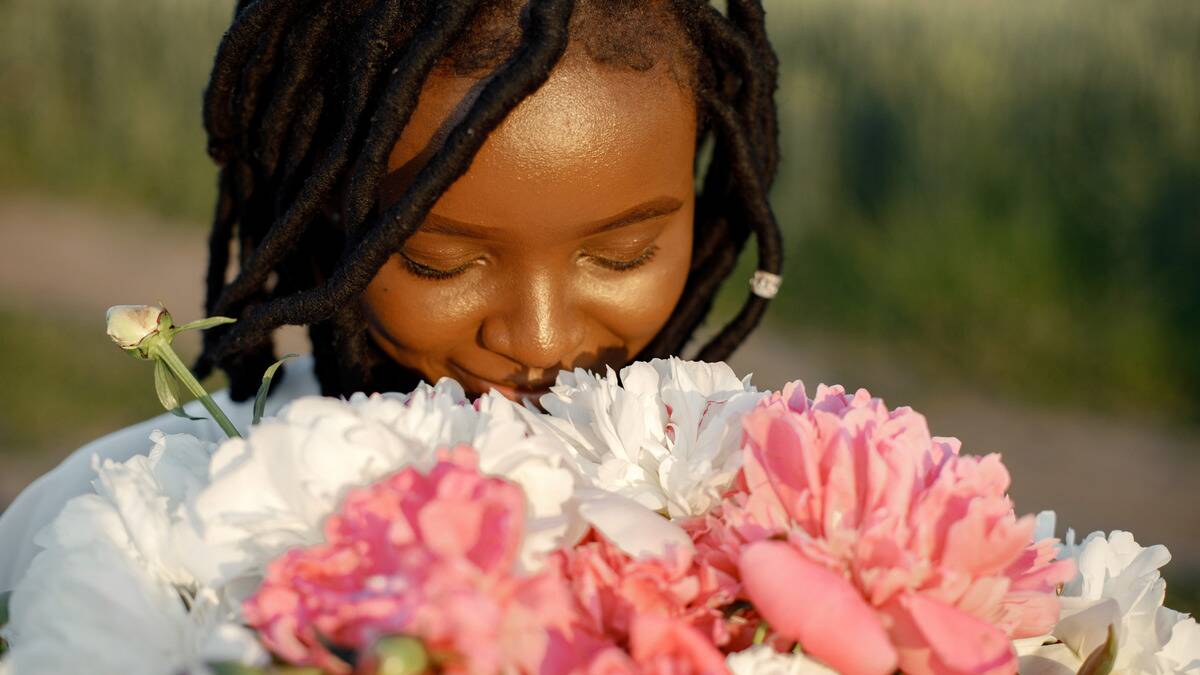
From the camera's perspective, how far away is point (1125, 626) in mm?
1013

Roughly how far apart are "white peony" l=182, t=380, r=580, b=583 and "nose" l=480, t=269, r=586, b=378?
585 mm

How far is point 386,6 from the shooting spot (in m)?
1.44

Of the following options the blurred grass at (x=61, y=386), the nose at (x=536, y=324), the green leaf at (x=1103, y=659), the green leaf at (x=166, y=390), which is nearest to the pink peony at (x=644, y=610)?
the green leaf at (x=1103, y=659)

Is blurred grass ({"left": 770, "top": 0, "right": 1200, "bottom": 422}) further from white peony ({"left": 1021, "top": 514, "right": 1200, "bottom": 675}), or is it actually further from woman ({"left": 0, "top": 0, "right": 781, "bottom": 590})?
white peony ({"left": 1021, "top": 514, "right": 1200, "bottom": 675})

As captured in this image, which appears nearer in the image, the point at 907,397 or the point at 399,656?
the point at 399,656

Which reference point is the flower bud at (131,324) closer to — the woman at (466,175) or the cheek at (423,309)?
the woman at (466,175)

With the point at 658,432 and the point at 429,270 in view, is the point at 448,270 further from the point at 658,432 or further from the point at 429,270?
the point at 658,432

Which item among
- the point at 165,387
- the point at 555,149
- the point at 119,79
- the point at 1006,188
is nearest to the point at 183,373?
the point at 165,387

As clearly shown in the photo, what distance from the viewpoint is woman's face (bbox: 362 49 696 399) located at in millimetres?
1364

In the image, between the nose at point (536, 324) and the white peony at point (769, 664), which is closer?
the white peony at point (769, 664)

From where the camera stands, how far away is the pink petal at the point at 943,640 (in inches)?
30.5

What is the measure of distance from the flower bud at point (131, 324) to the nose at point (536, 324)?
499mm

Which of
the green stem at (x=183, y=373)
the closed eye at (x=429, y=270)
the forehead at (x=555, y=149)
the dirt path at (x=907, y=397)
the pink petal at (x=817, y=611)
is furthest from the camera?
the dirt path at (x=907, y=397)

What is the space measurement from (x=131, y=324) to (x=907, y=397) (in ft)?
14.2
